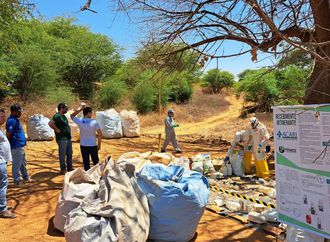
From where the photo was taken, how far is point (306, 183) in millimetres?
3137

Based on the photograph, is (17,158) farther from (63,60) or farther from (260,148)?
(63,60)

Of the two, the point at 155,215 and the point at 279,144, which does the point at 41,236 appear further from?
the point at 279,144

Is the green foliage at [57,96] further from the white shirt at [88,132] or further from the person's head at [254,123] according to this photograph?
the person's head at [254,123]

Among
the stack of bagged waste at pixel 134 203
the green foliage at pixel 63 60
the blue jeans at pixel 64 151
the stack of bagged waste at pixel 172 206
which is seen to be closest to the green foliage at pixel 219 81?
the green foliage at pixel 63 60

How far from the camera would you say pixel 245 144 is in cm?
838

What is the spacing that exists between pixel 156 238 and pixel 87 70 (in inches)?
949

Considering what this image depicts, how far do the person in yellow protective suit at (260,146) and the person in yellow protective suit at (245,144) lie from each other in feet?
0.50

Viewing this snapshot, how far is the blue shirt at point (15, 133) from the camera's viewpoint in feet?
21.1

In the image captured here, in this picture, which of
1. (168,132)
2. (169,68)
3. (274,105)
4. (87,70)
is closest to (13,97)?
(87,70)

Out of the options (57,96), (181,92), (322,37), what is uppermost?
(181,92)

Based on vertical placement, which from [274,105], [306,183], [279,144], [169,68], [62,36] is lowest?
[306,183]

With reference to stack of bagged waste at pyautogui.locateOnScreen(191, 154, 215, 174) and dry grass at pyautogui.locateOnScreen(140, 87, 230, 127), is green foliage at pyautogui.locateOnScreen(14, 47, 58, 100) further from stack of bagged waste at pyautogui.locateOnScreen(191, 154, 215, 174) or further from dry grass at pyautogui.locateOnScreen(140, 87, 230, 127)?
stack of bagged waste at pyautogui.locateOnScreen(191, 154, 215, 174)

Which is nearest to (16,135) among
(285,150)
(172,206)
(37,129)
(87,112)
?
(87,112)

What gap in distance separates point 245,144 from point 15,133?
4.68 meters
